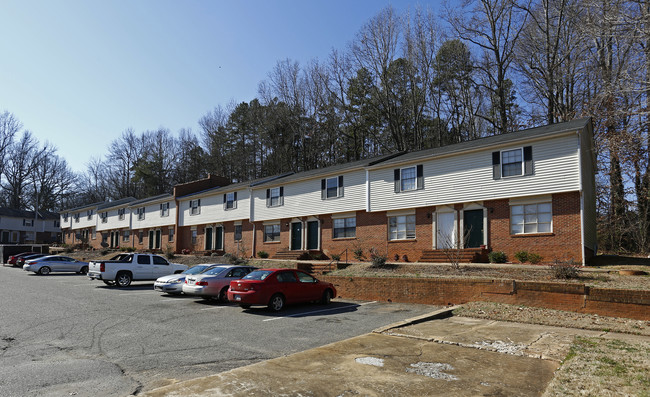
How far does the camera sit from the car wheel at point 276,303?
13.8 metres

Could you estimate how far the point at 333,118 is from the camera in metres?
47.6

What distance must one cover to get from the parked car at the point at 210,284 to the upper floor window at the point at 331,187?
502 inches

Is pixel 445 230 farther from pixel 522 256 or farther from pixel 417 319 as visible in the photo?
pixel 417 319

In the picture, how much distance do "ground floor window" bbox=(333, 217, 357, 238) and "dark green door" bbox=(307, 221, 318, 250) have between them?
1.76m

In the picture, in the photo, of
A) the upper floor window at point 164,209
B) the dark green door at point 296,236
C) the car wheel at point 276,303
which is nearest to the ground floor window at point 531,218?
the car wheel at point 276,303

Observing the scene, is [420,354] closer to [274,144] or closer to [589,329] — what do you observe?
[589,329]

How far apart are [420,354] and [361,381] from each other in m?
2.03

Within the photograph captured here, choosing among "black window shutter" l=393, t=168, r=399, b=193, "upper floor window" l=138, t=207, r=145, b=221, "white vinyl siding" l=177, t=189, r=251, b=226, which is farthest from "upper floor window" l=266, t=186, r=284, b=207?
"upper floor window" l=138, t=207, r=145, b=221

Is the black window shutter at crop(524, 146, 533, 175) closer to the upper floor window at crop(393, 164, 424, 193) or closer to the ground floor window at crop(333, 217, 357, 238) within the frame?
the upper floor window at crop(393, 164, 424, 193)

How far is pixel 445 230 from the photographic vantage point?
2284 cm

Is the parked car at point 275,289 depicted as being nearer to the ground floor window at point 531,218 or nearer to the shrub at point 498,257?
the shrub at point 498,257

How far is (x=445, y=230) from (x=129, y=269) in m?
16.4

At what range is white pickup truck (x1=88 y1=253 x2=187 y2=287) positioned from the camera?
837 inches

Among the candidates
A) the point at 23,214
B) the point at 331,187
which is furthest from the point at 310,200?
the point at 23,214
